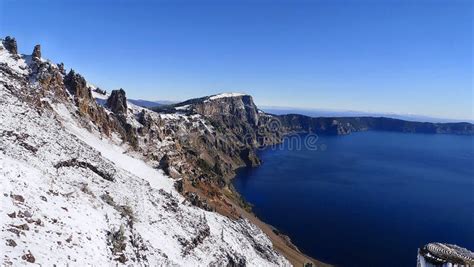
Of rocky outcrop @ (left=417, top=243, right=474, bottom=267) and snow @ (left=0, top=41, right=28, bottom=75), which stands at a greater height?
snow @ (left=0, top=41, right=28, bottom=75)

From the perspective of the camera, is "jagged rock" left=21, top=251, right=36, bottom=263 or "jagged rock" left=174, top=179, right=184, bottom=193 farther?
"jagged rock" left=174, top=179, right=184, bottom=193

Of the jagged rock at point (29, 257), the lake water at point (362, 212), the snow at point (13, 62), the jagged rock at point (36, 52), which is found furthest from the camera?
the lake water at point (362, 212)

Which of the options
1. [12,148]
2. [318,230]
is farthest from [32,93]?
[318,230]

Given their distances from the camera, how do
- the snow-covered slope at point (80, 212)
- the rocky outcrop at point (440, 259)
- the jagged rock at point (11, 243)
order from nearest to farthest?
the jagged rock at point (11, 243)
the snow-covered slope at point (80, 212)
the rocky outcrop at point (440, 259)

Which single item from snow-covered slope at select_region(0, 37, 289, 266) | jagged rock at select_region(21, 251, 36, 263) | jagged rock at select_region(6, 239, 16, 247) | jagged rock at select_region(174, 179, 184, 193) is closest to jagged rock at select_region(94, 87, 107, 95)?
snow-covered slope at select_region(0, 37, 289, 266)

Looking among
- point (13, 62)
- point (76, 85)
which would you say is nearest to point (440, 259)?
point (76, 85)

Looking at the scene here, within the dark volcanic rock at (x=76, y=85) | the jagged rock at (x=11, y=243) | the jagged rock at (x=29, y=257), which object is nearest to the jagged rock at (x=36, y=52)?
the dark volcanic rock at (x=76, y=85)

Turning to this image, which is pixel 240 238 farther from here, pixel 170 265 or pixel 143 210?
pixel 170 265

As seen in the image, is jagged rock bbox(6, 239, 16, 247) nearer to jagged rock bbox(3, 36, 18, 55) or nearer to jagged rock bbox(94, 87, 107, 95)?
jagged rock bbox(3, 36, 18, 55)

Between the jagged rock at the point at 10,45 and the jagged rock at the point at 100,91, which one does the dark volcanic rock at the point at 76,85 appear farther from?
the jagged rock at the point at 100,91
